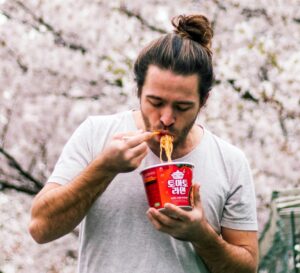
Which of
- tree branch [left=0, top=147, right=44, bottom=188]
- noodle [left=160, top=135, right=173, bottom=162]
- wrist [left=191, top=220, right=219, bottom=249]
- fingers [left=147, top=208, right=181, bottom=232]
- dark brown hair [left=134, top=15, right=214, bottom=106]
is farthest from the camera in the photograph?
tree branch [left=0, top=147, right=44, bottom=188]

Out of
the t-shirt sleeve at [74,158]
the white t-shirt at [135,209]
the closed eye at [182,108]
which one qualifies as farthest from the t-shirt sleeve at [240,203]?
the t-shirt sleeve at [74,158]

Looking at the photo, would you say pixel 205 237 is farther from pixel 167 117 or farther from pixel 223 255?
pixel 167 117

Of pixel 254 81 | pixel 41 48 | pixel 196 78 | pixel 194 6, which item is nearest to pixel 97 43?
pixel 41 48

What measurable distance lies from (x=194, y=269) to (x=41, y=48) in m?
5.68

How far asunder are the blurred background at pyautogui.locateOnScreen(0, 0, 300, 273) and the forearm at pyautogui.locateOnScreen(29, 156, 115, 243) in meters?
4.93

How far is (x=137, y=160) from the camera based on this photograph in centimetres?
213

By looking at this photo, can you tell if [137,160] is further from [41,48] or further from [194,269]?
[41,48]

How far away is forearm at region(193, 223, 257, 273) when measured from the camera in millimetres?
2240

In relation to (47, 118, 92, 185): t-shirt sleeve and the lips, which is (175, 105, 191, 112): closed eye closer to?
the lips

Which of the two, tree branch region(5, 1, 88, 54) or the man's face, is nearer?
the man's face

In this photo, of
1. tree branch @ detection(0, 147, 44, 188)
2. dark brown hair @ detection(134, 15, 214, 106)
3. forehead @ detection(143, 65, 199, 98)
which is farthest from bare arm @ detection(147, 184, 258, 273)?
tree branch @ detection(0, 147, 44, 188)

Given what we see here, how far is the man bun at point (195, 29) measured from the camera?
2.54m

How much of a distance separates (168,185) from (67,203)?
0.35m

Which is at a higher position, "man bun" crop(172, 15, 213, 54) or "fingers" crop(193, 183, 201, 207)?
"man bun" crop(172, 15, 213, 54)
